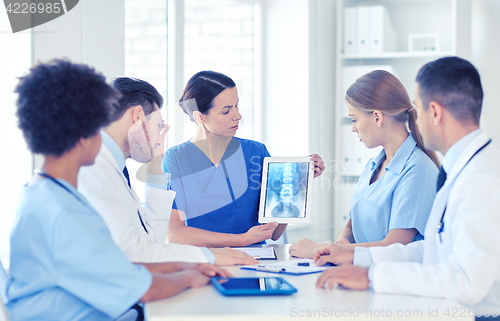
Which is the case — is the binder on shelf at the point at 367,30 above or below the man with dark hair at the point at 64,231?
above

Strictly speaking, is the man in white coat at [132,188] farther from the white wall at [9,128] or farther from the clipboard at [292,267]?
the white wall at [9,128]

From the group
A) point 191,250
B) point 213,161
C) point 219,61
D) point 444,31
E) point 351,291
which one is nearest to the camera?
point 351,291

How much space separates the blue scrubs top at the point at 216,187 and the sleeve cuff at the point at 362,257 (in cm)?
77

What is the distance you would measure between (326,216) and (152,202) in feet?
7.01

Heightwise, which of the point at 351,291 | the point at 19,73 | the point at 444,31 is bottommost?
the point at 351,291

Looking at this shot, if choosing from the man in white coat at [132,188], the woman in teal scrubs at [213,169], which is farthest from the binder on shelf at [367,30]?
the man in white coat at [132,188]

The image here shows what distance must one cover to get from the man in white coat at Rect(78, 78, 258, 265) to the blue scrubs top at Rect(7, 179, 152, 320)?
0.89 ft

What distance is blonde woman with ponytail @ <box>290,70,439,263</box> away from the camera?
1549 millimetres

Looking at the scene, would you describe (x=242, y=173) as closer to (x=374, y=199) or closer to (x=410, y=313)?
A: (x=374, y=199)

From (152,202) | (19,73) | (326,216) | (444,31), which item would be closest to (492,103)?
(444,31)

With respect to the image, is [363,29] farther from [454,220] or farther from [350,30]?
[454,220]

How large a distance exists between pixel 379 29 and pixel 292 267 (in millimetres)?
2496

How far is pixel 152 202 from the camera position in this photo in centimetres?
181

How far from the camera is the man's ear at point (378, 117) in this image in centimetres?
172
